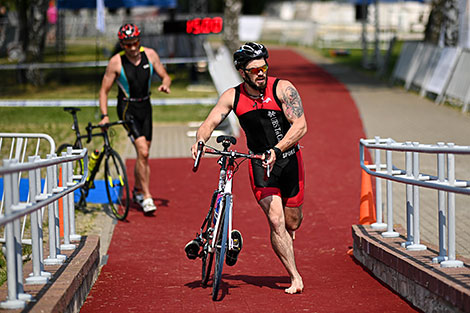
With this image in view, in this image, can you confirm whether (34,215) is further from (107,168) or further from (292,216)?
(107,168)

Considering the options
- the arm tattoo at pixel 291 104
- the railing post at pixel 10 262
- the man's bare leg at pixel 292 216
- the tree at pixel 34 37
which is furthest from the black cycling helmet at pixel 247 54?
the tree at pixel 34 37

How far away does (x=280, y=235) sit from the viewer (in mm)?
7293

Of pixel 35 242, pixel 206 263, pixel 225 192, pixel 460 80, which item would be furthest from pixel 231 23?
pixel 35 242

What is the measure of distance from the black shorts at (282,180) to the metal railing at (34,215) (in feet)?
4.84

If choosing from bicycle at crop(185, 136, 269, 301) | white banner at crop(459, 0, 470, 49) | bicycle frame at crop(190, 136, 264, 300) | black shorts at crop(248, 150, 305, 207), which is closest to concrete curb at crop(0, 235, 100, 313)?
bicycle at crop(185, 136, 269, 301)

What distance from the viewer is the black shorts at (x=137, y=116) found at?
437 inches

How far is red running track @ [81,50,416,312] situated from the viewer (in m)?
7.08

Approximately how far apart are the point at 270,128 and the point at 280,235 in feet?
2.77

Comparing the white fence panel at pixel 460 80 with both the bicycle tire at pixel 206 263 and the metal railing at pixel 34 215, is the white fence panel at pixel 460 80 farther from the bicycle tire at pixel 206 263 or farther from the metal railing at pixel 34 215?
the bicycle tire at pixel 206 263

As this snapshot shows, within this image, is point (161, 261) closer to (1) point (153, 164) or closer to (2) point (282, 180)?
(2) point (282, 180)

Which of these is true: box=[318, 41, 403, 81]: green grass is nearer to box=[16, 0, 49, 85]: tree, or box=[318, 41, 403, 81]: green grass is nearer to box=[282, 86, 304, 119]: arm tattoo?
box=[16, 0, 49, 85]: tree

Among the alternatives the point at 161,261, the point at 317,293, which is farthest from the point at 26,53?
the point at 317,293

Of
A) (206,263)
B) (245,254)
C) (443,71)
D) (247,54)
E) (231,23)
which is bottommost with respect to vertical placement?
(245,254)

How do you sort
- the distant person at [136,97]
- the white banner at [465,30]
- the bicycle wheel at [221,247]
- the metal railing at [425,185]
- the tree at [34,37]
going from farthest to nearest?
the white banner at [465,30], the tree at [34,37], the distant person at [136,97], the bicycle wheel at [221,247], the metal railing at [425,185]
